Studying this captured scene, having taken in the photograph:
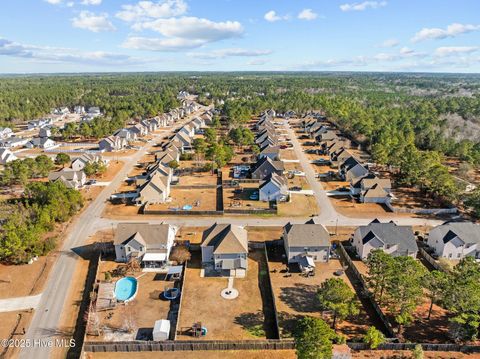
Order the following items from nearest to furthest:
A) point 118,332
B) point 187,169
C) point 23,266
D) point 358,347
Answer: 1. point 358,347
2. point 118,332
3. point 23,266
4. point 187,169

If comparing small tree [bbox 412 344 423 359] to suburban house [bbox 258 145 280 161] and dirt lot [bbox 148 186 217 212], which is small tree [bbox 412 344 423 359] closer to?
dirt lot [bbox 148 186 217 212]

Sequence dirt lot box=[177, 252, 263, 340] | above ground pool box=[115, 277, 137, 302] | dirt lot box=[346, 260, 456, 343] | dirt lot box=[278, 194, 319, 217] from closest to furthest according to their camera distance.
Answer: dirt lot box=[346, 260, 456, 343] → dirt lot box=[177, 252, 263, 340] → above ground pool box=[115, 277, 137, 302] → dirt lot box=[278, 194, 319, 217]

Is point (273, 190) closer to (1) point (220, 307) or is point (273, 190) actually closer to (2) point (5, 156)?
(1) point (220, 307)

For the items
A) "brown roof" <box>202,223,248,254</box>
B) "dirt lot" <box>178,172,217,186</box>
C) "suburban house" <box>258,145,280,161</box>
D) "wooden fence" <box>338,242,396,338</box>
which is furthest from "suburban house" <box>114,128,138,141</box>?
"wooden fence" <box>338,242,396,338</box>

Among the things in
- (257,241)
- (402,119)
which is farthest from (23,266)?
(402,119)

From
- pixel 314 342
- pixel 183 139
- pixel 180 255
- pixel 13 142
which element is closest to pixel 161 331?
pixel 180 255

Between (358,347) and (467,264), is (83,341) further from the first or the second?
(467,264)

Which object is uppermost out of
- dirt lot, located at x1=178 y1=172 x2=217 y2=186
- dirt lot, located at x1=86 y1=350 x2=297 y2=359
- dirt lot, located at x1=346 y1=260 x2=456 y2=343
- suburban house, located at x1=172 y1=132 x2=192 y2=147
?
suburban house, located at x1=172 y1=132 x2=192 y2=147
